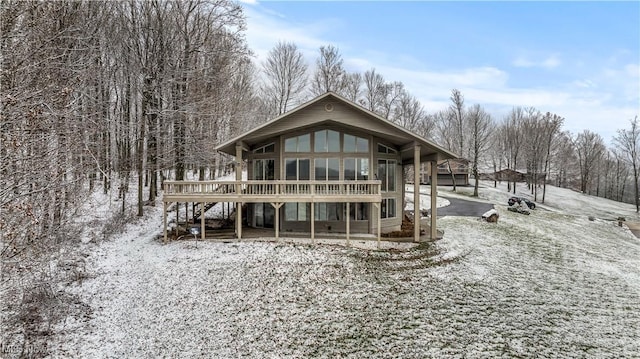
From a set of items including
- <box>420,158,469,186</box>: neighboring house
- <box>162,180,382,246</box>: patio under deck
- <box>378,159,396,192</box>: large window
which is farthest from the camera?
<box>420,158,469,186</box>: neighboring house

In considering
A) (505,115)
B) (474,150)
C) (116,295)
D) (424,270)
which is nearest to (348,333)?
(424,270)

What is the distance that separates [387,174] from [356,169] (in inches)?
72.7

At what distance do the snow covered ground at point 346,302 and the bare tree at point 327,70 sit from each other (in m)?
28.4

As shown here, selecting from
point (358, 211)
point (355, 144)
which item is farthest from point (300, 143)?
point (358, 211)

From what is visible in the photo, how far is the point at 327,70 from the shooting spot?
130 feet

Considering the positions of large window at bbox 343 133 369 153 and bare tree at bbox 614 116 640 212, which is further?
bare tree at bbox 614 116 640 212

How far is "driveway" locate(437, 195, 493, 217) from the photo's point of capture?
979 inches

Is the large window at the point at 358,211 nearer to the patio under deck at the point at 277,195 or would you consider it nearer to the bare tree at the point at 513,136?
the patio under deck at the point at 277,195

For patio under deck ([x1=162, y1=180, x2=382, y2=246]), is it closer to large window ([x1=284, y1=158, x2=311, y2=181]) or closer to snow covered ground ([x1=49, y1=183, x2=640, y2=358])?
large window ([x1=284, y1=158, x2=311, y2=181])

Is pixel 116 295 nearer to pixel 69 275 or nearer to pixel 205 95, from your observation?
pixel 69 275

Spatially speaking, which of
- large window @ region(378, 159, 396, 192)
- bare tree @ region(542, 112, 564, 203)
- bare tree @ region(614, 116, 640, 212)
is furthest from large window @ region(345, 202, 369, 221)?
bare tree @ region(614, 116, 640, 212)

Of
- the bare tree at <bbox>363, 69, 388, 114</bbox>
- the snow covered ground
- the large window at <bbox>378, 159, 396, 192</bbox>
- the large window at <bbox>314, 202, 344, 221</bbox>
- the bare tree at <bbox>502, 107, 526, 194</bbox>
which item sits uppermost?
the bare tree at <bbox>363, 69, 388, 114</bbox>

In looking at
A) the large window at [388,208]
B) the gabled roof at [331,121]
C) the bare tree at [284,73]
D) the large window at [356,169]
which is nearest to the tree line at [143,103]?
the bare tree at [284,73]

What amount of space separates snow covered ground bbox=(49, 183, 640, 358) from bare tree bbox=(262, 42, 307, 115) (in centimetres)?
2428
